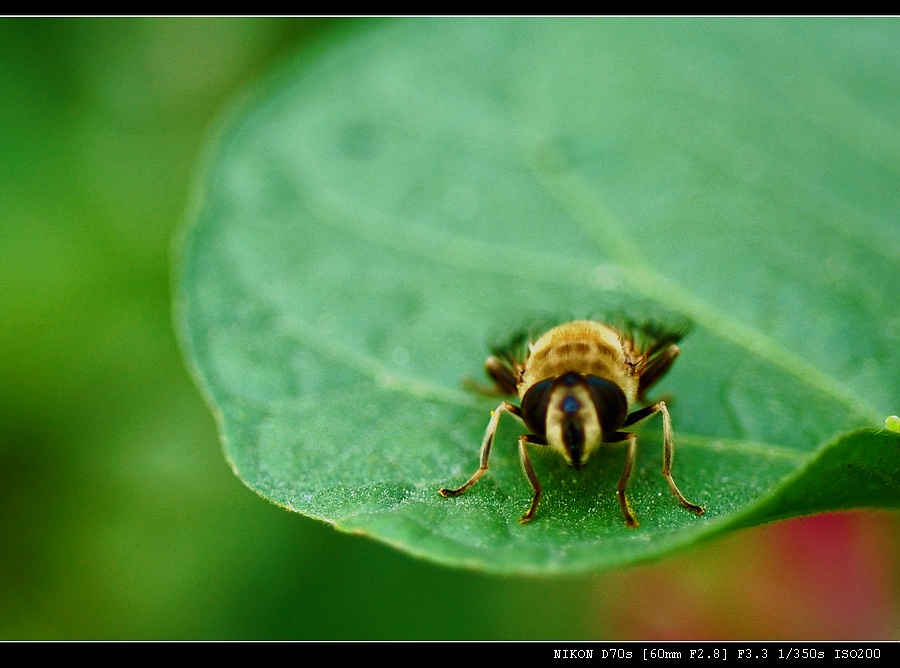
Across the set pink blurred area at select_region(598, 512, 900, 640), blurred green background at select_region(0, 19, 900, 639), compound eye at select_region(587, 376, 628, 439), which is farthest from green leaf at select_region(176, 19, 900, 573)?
blurred green background at select_region(0, 19, 900, 639)

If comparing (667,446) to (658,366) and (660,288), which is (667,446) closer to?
(658,366)

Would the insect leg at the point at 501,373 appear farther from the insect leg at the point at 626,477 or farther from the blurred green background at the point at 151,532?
the blurred green background at the point at 151,532

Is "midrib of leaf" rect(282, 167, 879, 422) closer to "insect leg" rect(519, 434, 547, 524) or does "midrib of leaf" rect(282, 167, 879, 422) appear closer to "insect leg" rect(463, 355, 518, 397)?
"insect leg" rect(463, 355, 518, 397)

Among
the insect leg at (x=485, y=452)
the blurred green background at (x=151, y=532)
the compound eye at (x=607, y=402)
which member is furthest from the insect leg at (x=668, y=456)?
the blurred green background at (x=151, y=532)

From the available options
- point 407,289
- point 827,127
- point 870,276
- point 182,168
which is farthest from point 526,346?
point 182,168

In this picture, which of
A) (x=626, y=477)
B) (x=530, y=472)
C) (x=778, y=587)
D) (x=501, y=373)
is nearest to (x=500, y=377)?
(x=501, y=373)

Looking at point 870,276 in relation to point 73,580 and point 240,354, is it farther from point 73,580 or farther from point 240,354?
point 73,580
